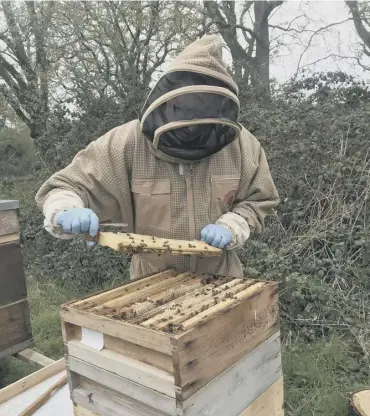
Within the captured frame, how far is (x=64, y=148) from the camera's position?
20.5 feet

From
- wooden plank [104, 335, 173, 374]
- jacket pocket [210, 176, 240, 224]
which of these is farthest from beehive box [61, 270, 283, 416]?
jacket pocket [210, 176, 240, 224]

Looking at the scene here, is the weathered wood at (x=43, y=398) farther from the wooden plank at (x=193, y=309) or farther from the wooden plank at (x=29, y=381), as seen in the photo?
the wooden plank at (x=193, y=309)

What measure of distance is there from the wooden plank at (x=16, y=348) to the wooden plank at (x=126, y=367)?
1.74m

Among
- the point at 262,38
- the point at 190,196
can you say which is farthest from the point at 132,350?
the point at 262,38

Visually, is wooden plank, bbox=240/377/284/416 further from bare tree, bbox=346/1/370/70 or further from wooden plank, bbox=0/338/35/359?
bare tree, bbox=346/1/370/70

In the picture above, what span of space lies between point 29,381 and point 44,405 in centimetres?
26

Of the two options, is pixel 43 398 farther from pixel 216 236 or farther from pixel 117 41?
pixel 117 41

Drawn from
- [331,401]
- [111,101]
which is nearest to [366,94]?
[111,101]

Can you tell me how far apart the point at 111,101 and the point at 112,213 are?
15.0 ft

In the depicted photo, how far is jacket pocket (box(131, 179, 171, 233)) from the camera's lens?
188cm

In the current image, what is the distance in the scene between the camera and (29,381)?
2512 millimetres

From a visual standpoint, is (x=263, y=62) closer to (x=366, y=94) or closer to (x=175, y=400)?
(x=366, y=94)

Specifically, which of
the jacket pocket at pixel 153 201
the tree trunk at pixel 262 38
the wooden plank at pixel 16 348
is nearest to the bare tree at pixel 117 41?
the tree trunk at pixel 262 38

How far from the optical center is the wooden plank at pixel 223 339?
1.22 meters
